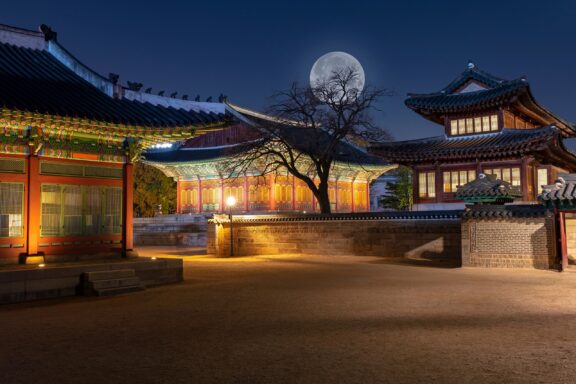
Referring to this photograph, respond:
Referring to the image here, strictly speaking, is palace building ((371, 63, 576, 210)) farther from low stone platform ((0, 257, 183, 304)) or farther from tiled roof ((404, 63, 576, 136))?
low stone platform ((0, 257, 183, 304))

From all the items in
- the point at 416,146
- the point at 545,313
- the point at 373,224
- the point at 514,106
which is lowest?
the point at 545,313

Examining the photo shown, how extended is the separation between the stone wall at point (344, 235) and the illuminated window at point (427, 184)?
8476 mm

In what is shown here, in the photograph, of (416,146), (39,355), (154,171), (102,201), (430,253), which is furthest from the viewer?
(154,171)

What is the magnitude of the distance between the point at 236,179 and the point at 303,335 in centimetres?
3610

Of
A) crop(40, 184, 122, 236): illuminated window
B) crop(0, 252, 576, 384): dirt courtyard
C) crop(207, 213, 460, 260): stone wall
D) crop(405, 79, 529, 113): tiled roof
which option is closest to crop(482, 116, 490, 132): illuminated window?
crop(405, 79, 529, 113): tiled roof

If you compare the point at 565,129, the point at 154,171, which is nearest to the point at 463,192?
the point at 565,129

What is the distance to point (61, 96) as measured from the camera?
16.5 metres

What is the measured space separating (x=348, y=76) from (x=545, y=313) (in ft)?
75.3

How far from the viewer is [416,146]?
34.4m

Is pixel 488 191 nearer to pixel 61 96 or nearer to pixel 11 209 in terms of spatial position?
pixel 61 96

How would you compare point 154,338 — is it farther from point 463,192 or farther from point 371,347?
point 463,192

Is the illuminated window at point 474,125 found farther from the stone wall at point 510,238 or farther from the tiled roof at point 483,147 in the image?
the stone wall at point 510,238

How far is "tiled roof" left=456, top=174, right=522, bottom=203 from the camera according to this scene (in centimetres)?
2059

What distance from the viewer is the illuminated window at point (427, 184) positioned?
3409 centimetres
